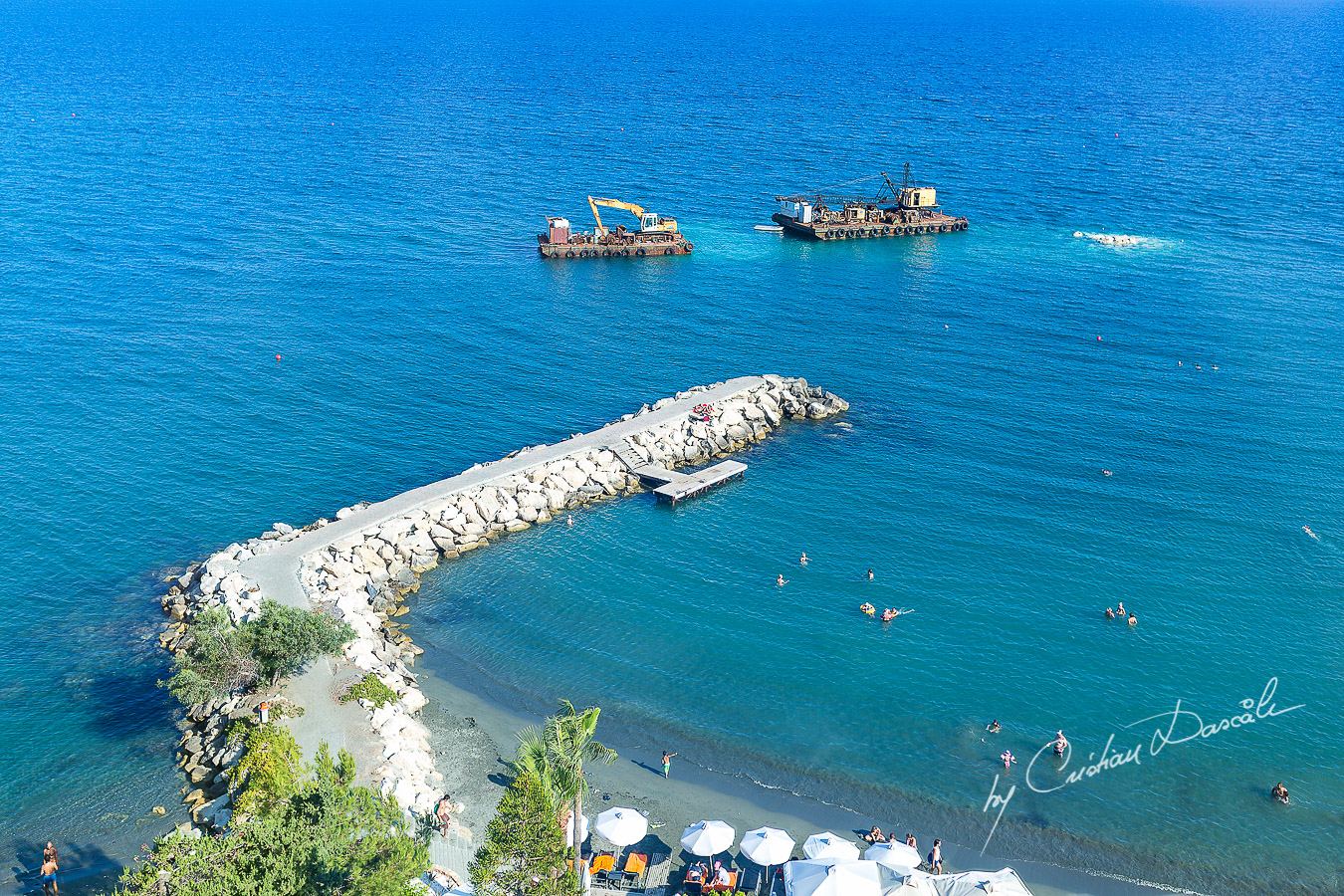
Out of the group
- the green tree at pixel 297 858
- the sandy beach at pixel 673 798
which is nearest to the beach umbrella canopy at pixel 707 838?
the sandy beach at pixel 673 798

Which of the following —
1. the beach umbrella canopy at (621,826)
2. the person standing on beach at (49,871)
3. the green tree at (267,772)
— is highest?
the green tree at (267,772)

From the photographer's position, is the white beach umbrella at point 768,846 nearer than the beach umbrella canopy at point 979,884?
No

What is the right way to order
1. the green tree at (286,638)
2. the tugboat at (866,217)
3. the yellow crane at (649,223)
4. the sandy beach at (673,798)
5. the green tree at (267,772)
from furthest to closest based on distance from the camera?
the tugboat at (866,217), the yellow crane at (649,223), the green tree at (286,638), the sandy beach at (673,798), the green tree at (267,772)

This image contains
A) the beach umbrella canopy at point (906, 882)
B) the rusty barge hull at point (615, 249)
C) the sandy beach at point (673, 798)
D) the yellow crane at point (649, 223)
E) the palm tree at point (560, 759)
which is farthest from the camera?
Result: the yellow crane at point (649, 223)

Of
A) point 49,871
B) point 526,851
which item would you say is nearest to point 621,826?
point 526,851

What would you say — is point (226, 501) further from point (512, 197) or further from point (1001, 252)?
point (1001, 252)

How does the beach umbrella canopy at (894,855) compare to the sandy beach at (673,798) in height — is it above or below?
above

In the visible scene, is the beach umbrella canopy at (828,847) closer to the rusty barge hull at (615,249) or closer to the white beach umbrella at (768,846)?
the white beach umbrella at (768,846)

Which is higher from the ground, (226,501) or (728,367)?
(728,367)

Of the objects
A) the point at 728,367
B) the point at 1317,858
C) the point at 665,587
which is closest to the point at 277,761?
the point at 665,587
